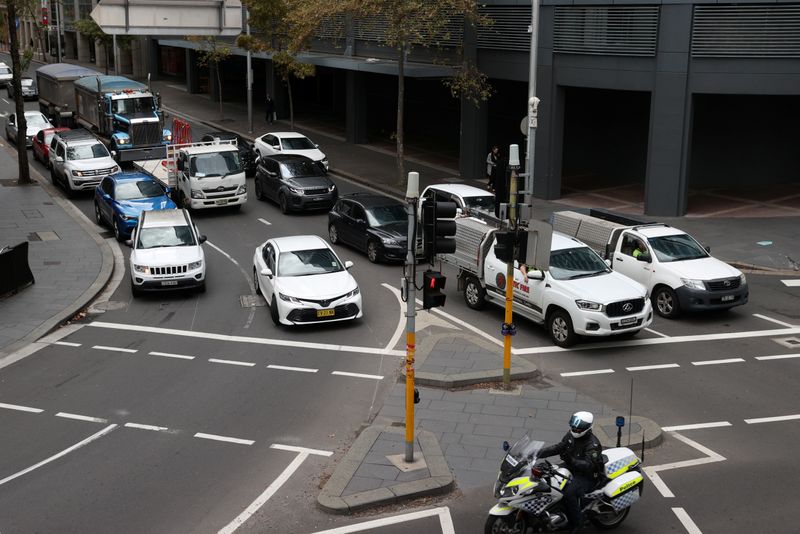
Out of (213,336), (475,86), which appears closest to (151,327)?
(213,336)

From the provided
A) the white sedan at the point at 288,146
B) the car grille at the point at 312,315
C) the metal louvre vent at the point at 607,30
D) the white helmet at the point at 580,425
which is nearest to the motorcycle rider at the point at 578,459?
the white helmet at the point at 580,425

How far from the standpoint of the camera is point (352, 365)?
17.0 m

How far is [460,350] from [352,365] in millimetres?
2075

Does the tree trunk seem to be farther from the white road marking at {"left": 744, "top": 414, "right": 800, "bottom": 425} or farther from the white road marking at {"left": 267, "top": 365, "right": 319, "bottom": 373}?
the white road marking at {"left": 744, "top": 414, "right": 800, "bottom": 425}

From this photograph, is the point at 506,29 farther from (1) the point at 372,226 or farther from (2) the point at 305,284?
(2) the point at 305,284

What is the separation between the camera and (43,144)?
39.0 metres

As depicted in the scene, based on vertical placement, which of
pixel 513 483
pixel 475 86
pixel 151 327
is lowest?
pixel 151 327

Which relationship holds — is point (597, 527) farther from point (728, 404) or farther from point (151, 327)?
point (151, 327)

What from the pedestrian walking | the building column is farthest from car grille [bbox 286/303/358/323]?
the pedestrian walking

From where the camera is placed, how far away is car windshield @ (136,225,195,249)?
22.0 m

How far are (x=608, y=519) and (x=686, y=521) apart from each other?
0.98 meters

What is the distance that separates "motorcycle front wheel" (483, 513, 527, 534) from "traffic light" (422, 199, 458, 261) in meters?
3.67

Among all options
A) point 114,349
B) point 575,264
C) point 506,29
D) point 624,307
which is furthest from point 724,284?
point 506,29

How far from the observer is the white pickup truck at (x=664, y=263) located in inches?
771
